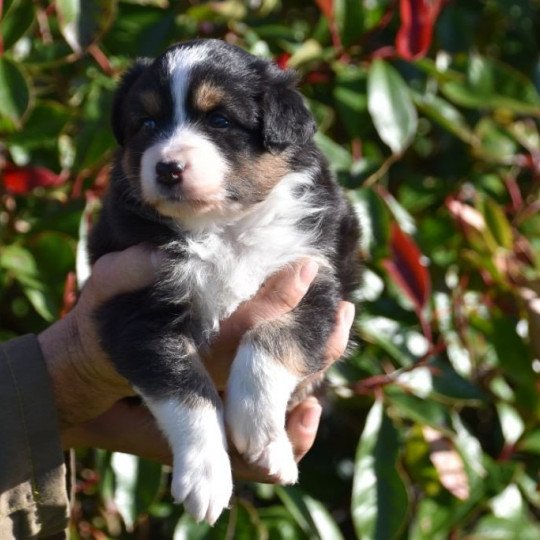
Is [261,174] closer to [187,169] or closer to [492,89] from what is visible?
[187,169]

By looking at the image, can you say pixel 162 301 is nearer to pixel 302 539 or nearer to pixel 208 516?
pixel 208 516

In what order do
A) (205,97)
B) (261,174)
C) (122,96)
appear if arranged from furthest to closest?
1. (122,96)
2. (261,174)
3. (205,97)

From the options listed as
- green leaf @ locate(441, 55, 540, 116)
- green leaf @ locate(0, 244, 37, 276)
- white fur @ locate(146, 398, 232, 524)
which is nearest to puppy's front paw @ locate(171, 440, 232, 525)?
white fur @ locate(146, 398, 232, 524)

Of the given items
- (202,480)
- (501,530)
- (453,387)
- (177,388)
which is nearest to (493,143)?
(453,387)

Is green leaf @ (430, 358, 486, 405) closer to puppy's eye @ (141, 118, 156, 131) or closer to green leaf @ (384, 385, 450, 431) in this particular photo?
green leaf @ (384, 385, 450, 431)

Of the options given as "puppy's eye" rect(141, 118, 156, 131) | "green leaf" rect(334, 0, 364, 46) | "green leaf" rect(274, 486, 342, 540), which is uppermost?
"puppy's eye" rect(141, 118, 156, 131)

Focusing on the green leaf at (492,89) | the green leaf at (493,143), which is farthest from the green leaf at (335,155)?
the green leaf at (493,143)

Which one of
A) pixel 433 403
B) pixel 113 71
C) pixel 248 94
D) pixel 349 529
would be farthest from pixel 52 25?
pixel 349 529
